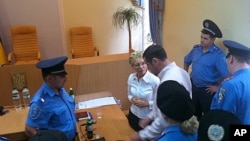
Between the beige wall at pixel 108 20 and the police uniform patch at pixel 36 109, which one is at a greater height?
the beige wall at pixel 108 20

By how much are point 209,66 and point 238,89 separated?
106 centimetres

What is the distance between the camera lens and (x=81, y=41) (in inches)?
231

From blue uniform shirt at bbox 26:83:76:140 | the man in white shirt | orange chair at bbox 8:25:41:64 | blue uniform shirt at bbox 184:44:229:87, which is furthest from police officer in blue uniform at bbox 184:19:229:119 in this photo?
orange chair at bbox 8:25:41:64

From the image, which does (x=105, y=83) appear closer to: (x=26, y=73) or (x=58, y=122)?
(x=26, y=73)

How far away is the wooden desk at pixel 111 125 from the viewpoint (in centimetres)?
210

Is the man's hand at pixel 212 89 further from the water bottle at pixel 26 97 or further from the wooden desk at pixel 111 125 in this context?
the water bottle at pixel 26 97

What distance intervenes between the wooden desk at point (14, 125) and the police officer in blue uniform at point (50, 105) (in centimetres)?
30

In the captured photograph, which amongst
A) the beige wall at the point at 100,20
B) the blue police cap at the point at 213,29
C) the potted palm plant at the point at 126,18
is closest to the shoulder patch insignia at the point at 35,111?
the blue police cap at the point at 213,29

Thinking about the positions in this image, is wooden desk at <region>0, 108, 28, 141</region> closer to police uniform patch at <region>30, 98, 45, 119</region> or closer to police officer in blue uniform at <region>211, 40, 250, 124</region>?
police uniform patch at <region>30, 98, 45, 119</region>

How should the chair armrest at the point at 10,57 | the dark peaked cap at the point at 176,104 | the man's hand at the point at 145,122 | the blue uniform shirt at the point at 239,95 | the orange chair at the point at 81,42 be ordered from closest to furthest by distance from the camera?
the dark peaked cap at the point at 176,104
the blue uniform shirt at the point at 239,95
the man's hand at the point at 145,122
the chair armrest at the point at 10,57
the orange chair at the point at 81,42

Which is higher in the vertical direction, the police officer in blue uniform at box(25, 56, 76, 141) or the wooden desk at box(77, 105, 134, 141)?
the police officer in blue uniform at box(25, 56, 76, 141)

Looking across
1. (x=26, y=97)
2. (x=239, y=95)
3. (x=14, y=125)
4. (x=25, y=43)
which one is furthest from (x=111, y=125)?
(x=25, y=43)

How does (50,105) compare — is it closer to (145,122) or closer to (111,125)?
(111,125)

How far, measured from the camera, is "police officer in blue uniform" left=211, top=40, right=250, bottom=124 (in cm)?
194
